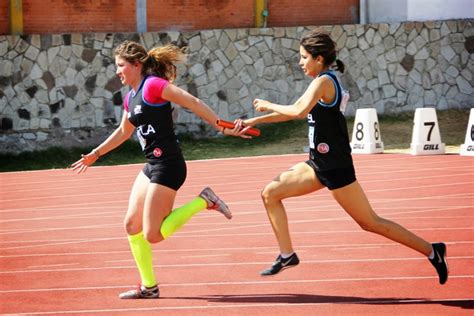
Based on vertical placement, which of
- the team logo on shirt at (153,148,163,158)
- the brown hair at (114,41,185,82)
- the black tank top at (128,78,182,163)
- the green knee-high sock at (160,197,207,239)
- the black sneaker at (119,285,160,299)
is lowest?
the black sneaker at (119,285,160,299)

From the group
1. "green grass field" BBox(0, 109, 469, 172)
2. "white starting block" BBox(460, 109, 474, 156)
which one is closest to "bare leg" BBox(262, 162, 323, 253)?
"white starting block" BBox(460, 109, 474, 156)

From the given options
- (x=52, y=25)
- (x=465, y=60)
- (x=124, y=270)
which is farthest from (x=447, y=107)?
(x=124, y=270)

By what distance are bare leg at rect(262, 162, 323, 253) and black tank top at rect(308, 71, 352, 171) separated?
0.13 m

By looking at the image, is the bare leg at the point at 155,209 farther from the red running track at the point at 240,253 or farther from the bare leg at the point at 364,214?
the bare leg at the point at 364,214

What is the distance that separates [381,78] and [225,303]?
19119mm

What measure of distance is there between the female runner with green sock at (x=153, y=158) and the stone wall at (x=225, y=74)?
15.1 meters

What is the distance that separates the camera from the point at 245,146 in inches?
930

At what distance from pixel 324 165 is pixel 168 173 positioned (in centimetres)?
103

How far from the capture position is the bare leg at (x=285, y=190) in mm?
8312

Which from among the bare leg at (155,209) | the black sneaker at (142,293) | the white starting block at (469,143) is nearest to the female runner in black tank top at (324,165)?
the bare leg at (155,209)

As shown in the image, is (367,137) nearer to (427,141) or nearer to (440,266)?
(427,141)

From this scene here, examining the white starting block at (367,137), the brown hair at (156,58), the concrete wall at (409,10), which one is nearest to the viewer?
the brown hair at (156,58)

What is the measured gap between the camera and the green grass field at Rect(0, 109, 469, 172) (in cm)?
2227

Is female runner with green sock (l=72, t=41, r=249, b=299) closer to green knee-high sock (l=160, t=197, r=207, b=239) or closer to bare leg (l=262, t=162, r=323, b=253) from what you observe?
green knee-high sock (l=160, t=197, r=207, b=239)
